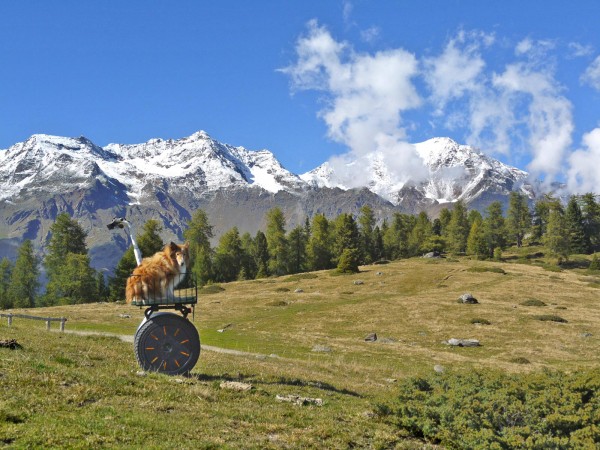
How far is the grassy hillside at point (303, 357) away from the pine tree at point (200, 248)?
21789mm

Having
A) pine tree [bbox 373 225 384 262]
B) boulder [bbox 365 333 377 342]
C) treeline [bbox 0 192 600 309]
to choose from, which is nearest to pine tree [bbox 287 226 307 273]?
treeline [bbox 0 192 600 309]

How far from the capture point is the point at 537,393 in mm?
16109

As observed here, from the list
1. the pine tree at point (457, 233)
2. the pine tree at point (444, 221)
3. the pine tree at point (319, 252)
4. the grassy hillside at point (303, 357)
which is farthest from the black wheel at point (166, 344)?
the pine tree at point (444, 221)

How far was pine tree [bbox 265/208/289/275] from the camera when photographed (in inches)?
5182

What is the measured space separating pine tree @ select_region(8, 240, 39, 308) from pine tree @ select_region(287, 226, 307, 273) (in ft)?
198

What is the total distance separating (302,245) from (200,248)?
96.9 feet

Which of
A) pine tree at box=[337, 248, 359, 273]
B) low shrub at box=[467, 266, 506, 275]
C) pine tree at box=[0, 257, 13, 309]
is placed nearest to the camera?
low shrub at box=[467, 266, 506, 275]

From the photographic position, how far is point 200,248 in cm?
11906

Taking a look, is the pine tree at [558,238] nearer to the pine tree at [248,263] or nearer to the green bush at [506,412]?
the pine tree at [248,263]

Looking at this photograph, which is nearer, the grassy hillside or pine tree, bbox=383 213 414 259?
the grassy hillside

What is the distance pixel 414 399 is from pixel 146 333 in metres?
9.51

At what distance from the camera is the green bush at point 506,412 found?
12961 mm

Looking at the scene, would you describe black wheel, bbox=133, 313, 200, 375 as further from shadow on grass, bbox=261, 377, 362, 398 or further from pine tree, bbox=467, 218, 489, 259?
pine tree, bbox=467, 218, 489, 259

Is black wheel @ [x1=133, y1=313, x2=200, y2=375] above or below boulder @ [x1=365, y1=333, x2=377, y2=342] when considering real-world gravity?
above
